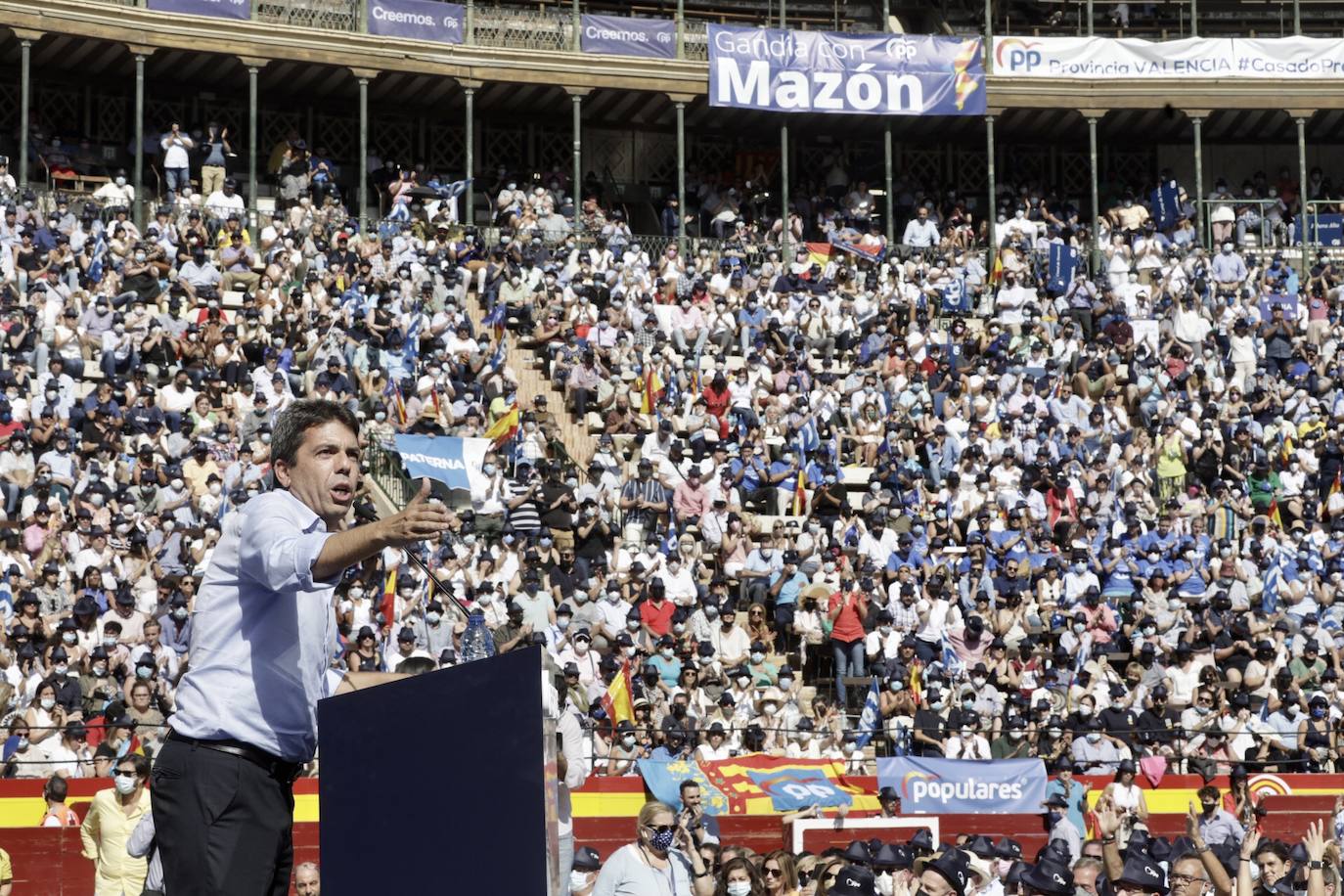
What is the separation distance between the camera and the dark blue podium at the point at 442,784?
13.0 feet

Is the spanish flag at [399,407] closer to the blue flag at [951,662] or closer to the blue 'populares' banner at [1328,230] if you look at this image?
the blue flag at [951,662]

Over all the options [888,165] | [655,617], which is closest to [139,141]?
[888,165]

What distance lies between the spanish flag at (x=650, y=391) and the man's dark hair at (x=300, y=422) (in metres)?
19.3

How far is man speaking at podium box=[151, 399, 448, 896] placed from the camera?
14.6ft

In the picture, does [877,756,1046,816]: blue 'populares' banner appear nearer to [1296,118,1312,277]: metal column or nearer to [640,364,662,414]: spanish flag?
[640,364,662,414]: spanish flag

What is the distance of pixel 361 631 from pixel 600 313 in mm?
9679

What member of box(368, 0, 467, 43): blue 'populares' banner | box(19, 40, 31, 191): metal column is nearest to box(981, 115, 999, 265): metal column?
box(368, 0, 467, 43): blue 'populares' banner

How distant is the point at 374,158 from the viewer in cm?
3281

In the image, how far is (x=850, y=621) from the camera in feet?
64.2

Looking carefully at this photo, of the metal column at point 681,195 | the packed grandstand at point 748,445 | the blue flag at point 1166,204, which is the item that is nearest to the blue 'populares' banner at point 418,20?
the packed grandstand at point 748,445

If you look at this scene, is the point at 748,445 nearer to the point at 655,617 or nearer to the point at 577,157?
the point at 655,617

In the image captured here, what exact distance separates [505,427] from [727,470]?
2506 mm

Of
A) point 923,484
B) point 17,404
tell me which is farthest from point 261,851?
point 923,484

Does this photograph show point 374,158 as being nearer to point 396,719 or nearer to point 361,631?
point 361,631
